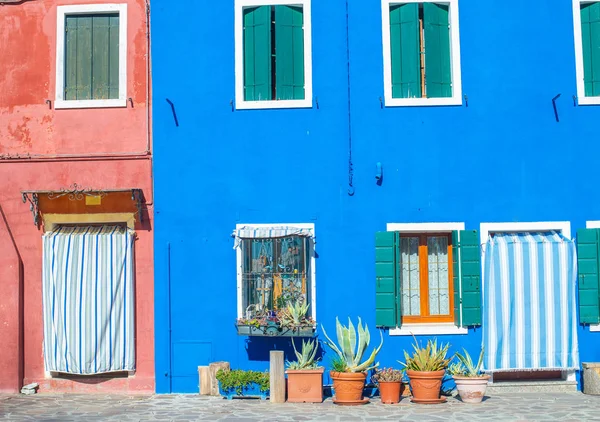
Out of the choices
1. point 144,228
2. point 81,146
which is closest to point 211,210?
point 144,228

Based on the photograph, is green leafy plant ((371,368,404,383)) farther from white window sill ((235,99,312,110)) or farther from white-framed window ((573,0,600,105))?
white-framed window ((573,0,600,105))

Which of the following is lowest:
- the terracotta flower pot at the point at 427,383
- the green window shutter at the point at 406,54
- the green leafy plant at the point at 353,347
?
the terracotta flower pot at the point at 427,383

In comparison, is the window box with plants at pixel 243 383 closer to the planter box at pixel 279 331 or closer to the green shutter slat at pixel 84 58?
the planter box at pixel 279 331

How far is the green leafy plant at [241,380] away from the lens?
40.5ft

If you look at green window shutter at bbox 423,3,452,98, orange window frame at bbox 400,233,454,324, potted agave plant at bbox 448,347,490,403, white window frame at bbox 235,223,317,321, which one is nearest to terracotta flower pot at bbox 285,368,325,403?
white window frame at bbox 235,223,317,321

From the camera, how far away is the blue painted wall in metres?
12.9

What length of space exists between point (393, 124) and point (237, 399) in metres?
4.53

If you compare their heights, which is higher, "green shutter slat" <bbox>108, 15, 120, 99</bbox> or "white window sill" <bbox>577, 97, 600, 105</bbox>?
"green shutter slat" <bbox>108, 15, 120, 99</bbox>

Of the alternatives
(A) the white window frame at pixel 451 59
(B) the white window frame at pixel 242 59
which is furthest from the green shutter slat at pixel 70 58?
(A) the white window frame at pixel 451 59

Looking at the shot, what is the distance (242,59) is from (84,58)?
2424mm

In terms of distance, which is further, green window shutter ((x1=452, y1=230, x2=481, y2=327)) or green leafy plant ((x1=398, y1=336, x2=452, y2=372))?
green window shutter ((x1=452, y1=230, x2=481, y2=327))

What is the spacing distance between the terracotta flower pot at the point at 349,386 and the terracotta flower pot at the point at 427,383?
710 millimetres

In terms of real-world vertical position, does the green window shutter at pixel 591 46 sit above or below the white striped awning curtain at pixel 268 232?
above

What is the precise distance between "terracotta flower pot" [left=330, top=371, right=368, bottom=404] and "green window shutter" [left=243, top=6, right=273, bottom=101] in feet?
13.7
